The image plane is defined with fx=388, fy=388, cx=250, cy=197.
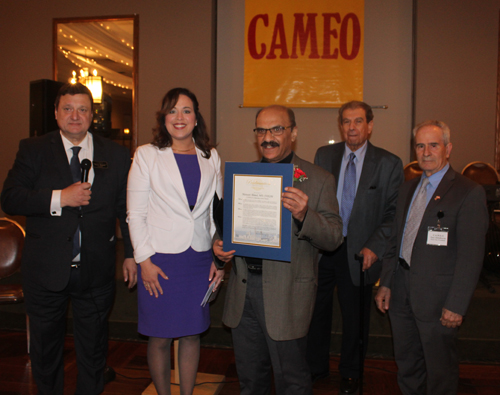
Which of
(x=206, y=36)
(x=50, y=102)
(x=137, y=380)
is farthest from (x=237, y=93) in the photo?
(x=137, y=380)

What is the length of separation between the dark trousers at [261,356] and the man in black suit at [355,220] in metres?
0.82

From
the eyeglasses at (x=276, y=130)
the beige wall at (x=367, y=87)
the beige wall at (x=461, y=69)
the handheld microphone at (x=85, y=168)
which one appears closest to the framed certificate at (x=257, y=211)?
the eyeglasses at (x=276, y=130)

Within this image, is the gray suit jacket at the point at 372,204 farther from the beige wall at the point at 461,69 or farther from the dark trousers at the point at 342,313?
the beige wall at the point at 461,69

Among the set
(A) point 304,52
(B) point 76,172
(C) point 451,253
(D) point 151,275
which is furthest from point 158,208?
(A) point 304,52

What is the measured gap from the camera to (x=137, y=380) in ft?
9.18

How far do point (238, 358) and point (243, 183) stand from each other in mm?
878

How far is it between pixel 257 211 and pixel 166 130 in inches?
29.0

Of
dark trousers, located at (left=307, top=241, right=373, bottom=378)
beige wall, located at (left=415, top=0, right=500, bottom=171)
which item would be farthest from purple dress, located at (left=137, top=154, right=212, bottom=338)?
beige wall, located at (left=415, top=0, right=500, bottom=171)

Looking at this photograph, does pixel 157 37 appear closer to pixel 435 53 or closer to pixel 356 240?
pixel 435 53

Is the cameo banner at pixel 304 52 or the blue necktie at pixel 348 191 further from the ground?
the cameo banner at pixel 304 52

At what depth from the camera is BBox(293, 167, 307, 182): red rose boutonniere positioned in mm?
1741

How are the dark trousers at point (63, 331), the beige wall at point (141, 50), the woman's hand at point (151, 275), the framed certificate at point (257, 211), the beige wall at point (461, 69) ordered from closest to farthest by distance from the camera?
the framed certificate at point (257, 211), the woman's hand at point (151, 275), the dark trousers at point (63, 331), the beige wall at point (461, 69), the beige wall at point (141, 50)

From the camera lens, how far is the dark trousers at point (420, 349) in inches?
76.9

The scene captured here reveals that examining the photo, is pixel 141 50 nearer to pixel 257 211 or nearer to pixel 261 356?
pixel 257 211
